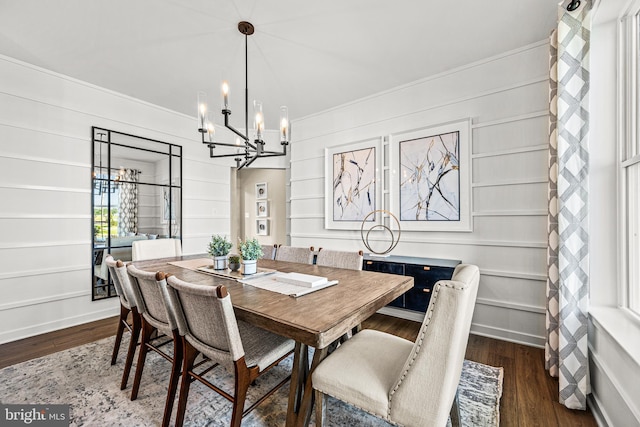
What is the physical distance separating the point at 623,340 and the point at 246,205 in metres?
5.67

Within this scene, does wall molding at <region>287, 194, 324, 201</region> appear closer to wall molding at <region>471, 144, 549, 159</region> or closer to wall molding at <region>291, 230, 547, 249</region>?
wall molding at <region>291, 230, 547, 249</region>

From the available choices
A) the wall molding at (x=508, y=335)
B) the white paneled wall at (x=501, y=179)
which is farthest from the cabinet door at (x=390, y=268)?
the wall molding at (x=508, y=335)

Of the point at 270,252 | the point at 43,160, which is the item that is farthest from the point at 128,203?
the point at 270,252

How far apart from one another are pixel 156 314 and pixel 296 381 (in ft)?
3.10

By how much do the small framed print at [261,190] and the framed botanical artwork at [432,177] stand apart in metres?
3.14

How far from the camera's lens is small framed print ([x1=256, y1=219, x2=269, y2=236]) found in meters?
5.68

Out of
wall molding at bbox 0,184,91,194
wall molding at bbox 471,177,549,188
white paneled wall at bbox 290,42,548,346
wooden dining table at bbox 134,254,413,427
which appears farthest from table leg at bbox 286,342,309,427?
wall molding at bbox 0,184,91,194

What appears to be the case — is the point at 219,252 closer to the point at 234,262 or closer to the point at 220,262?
the point at 220,262

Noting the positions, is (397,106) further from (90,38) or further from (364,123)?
(90,38)

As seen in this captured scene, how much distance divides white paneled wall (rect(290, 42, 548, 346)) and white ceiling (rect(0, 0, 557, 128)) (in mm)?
223

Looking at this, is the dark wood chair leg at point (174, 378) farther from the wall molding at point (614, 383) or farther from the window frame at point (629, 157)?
the window frame at point (629, 157)

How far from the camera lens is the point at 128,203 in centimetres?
346

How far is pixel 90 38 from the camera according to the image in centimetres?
232

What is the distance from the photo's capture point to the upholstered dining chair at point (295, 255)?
258 cm
